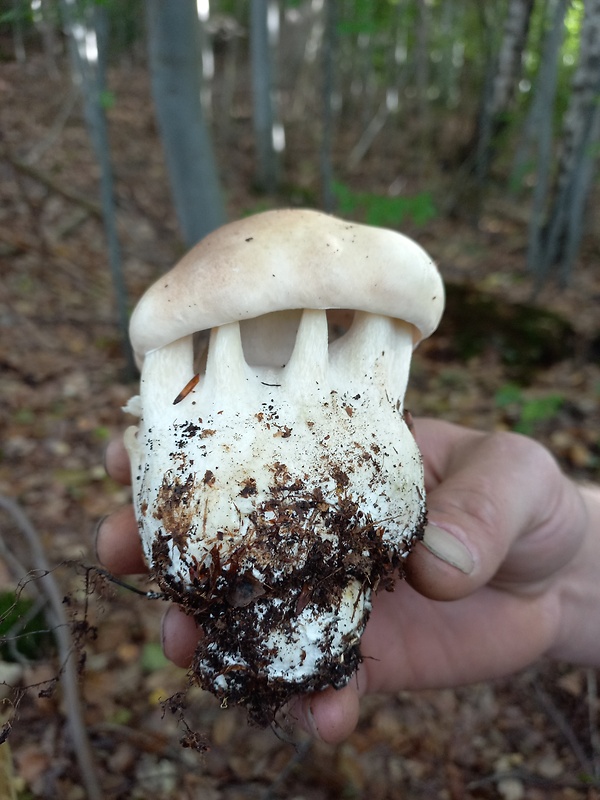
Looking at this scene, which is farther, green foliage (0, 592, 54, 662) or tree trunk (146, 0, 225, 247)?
tree trunk (146, 0, 225, 247)

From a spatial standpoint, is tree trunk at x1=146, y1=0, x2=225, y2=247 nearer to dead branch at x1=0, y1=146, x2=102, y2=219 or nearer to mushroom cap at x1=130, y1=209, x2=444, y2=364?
dead branch at x1=0, y1=146, x2=102, y2=219

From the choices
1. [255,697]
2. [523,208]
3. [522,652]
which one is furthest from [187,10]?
[523,208]

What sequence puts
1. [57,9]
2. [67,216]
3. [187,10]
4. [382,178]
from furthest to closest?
[382,178]
[67,216]
[57,9]
[187,10]

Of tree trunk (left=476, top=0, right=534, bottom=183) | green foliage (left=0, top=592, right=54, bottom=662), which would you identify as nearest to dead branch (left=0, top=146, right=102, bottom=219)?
green foliage (left=0, top=592, right=54, bottom=662)

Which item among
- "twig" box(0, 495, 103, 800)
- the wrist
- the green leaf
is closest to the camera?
"twig" box(0, 495, 103, 800)

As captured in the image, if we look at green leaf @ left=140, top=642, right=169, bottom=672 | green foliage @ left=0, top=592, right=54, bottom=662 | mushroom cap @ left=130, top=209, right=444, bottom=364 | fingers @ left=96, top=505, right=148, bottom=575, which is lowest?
green leaf @ left=140, top=642, right=169, bottom=672

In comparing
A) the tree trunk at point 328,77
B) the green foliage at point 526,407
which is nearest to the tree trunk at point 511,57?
the tree trunk at point 328,77

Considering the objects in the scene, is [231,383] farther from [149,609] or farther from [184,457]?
[149,609]

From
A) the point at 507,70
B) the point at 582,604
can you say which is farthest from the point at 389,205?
the point at 507,70
